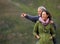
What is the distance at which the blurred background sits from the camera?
5754mm

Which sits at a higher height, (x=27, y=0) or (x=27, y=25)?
(x=27, y=0)

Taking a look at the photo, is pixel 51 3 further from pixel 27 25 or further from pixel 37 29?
pixel 37 29

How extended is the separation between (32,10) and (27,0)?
0.29m

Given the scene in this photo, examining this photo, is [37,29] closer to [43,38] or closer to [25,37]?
[43,38]

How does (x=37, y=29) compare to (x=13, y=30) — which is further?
(x=13, y=30)

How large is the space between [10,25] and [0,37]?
0.39m

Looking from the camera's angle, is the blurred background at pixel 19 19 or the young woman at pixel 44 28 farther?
the blurred background at pixel 19 19

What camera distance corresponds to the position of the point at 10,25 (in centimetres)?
578

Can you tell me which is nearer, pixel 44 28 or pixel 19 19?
pixel 44 28

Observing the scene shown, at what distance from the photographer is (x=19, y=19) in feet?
19.1

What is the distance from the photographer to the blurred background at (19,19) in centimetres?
575

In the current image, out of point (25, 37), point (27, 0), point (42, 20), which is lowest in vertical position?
point (25, 37)

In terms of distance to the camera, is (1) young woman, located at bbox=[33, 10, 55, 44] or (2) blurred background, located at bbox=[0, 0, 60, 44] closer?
(1) young woman, located at bbox=[33, 10, 55, 44]

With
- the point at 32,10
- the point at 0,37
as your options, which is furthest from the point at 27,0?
the point at 0,37
